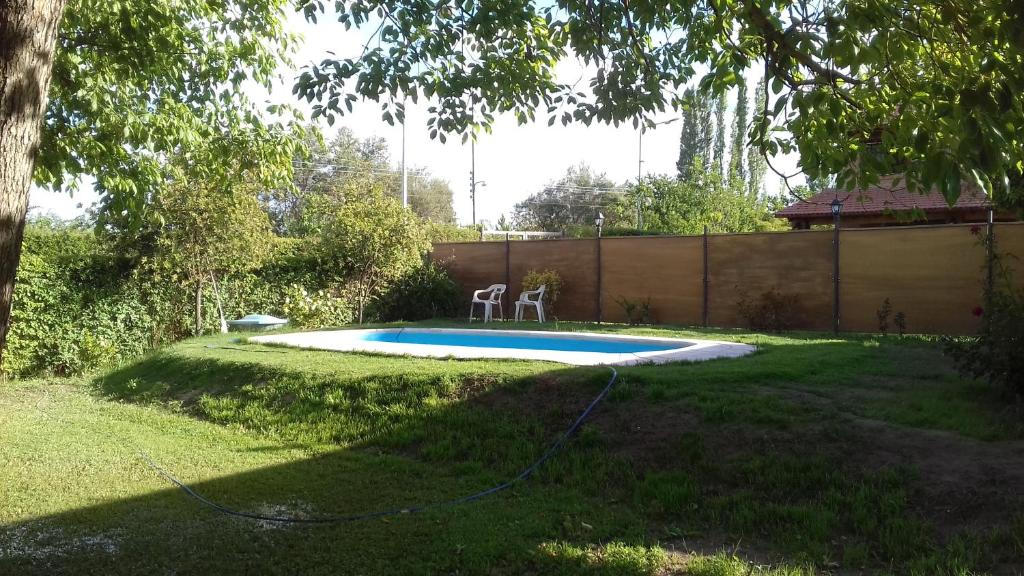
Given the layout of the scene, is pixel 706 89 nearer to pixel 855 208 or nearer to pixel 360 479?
pixel 360 479

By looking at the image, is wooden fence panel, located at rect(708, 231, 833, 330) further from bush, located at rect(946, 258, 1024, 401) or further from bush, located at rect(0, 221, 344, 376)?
bush, located at rect(0, 221, 344, 376)

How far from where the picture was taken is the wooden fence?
1088 cm

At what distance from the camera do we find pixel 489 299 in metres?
15.8

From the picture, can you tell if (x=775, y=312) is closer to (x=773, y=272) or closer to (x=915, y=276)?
(x=773, y=272)

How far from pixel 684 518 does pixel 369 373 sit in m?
3.92

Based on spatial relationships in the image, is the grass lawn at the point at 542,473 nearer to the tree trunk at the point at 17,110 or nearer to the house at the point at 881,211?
the tree trunk at the point at 17,110

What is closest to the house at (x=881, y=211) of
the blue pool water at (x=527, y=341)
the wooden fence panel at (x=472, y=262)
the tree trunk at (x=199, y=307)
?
the blue pool water at (x=527, y=341)

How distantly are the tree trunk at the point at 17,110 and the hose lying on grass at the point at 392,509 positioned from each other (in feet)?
6.91

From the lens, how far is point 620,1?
577cm

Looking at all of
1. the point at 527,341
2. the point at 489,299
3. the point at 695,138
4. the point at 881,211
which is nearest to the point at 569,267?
the point at 489,299

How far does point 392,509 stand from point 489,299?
37.2 feet

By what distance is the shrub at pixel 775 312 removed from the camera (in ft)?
40.3

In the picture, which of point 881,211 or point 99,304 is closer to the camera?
point 99,304

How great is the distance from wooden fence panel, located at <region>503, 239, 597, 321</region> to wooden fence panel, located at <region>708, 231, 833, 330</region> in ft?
8.40
